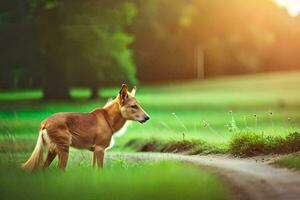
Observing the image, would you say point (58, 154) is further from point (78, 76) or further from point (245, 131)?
point (245, 131)

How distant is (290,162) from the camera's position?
20.0ft

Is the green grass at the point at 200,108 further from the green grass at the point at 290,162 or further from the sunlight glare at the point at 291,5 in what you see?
the sunlight glare at the point at 291,5

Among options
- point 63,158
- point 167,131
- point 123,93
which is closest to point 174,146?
point 167,131

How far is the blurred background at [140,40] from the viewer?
6.57m

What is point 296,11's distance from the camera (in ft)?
21.4

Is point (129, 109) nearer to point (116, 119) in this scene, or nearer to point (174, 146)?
point (116, 119)

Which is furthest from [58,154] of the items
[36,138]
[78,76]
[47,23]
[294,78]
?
[294,78]

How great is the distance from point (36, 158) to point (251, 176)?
1550 millimetres

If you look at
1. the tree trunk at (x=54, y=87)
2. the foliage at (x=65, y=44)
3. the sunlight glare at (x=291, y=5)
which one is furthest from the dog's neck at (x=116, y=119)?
the sunlight glare at (x=291, y=5)

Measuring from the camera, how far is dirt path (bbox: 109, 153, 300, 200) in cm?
595

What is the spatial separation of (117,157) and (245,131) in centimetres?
96

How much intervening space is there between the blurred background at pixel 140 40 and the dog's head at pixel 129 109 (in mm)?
440

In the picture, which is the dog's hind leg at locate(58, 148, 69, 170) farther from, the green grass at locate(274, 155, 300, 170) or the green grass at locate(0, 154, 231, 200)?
the green grass at locate(274, 155, 300, 170)

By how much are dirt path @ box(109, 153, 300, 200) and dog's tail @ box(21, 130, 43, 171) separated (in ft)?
1.70
